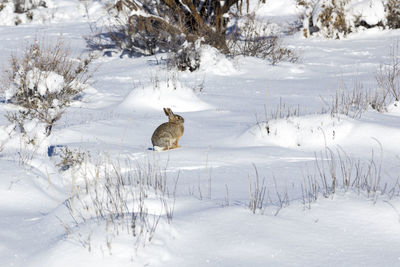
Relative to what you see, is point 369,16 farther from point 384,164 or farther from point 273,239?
point 273,239

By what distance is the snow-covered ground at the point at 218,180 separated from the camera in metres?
2.63

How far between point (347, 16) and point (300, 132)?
11.4m

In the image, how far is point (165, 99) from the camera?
895 centimetres

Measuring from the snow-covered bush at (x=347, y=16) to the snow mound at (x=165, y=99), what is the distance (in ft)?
28.7

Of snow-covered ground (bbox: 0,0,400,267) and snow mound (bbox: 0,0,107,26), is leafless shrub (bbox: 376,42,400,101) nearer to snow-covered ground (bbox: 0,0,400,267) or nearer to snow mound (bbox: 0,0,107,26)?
snow-covered ground (bbox: 0,0,400,267)

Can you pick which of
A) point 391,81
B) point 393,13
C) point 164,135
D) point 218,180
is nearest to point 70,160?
point 164,135

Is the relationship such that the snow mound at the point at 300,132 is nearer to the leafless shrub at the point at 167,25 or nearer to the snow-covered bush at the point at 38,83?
the snow-covered bush at the point at 38,83

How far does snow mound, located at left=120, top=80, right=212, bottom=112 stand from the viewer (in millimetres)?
8805

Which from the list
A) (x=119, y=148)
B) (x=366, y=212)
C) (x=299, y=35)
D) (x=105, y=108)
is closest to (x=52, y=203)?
(x=119, y=148)

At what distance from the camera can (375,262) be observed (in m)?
2.50

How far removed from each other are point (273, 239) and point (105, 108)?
22.3 feet

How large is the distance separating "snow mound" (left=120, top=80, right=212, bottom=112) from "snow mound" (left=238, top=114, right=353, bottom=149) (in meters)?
2.64

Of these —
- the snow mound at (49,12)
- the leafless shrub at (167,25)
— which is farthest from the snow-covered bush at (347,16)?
the snow mound at (49,12)

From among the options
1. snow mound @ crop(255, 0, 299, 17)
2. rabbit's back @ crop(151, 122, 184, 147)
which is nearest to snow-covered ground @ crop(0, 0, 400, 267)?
rabbit's back @ crop(151, 122, 184, 147)
